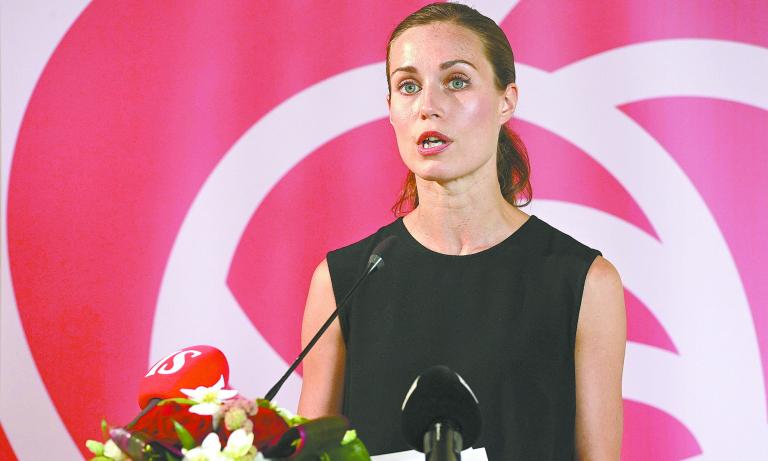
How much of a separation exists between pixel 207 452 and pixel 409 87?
1.02m

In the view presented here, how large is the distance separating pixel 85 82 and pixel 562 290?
1.41 m

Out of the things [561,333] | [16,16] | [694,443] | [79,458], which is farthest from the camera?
[16,16]

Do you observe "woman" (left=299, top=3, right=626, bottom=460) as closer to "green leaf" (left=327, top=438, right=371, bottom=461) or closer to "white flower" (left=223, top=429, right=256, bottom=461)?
"green leaf" (left=327, top=438, right=371, bottom=461)

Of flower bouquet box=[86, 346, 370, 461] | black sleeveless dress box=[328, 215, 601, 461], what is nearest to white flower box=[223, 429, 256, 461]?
flower bouquet box=[86, 346, 370, 461]

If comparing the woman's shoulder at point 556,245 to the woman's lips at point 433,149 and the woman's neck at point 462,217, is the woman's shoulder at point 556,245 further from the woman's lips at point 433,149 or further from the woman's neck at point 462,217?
the woman's lips at point 433,149

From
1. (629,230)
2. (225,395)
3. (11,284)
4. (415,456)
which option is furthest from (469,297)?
(11,284)

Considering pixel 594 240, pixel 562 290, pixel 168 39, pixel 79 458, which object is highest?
pixel 168 39

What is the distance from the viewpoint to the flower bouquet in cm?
87

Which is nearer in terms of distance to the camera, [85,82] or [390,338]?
[390,338]

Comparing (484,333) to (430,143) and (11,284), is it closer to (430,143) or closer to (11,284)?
(430,143)

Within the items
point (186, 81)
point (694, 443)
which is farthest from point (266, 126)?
point (694, 443)

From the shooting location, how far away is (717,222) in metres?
2.30

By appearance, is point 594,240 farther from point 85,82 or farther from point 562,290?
point 85,82

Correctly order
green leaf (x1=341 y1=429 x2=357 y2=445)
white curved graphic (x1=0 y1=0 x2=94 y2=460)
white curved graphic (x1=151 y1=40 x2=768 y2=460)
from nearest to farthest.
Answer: green leaf (x1=341 y1=429 x2=357 y2=445) → white curved graphic (x1=151 y1=40 x2=768 y2=460) → white curved graphic (x1=0 y1=0 x2=94 y2=460)
